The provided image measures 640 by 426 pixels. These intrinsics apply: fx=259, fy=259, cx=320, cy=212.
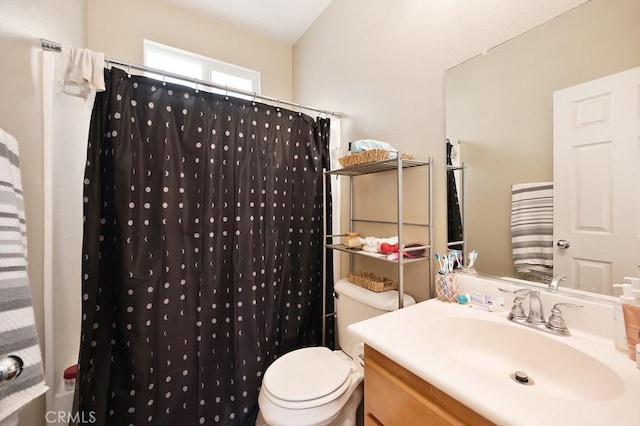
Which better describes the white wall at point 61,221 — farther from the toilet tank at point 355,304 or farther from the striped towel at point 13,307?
the toilet tank at point 355,304

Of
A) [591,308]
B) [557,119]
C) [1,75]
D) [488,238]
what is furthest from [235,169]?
[591,308]

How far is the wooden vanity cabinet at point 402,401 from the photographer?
1.94 ft

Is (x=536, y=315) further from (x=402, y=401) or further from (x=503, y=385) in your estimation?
(x=402, y=401)

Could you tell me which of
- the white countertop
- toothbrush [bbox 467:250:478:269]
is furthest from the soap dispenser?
toothbrush [bbox 467:250:478:269]

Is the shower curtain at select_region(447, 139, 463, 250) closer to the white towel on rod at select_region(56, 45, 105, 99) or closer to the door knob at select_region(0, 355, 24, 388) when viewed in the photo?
the door knob at select_region(0, 355, 24, 388)

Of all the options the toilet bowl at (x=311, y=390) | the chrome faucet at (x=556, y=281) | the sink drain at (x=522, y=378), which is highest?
the chrome faucet at (x=556, y=281)

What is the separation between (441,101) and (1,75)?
160 centimetres

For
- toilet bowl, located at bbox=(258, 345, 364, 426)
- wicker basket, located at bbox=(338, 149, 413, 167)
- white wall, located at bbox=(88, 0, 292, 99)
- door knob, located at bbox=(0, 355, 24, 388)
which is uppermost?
white wall, located at bbox=(88, 0, 292, 99)

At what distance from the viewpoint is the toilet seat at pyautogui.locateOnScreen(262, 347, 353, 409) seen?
1.03 metres

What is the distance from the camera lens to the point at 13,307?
556mm

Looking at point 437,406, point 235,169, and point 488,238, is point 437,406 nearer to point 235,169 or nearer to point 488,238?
point 488,238

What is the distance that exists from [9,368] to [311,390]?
0.91 metres

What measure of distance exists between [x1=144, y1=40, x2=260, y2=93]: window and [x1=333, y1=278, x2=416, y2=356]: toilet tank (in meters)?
1.72

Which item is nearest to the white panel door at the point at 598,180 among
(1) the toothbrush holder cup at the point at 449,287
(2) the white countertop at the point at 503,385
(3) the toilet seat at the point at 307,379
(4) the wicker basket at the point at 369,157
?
(2) the white countertop at the point at 503,385
